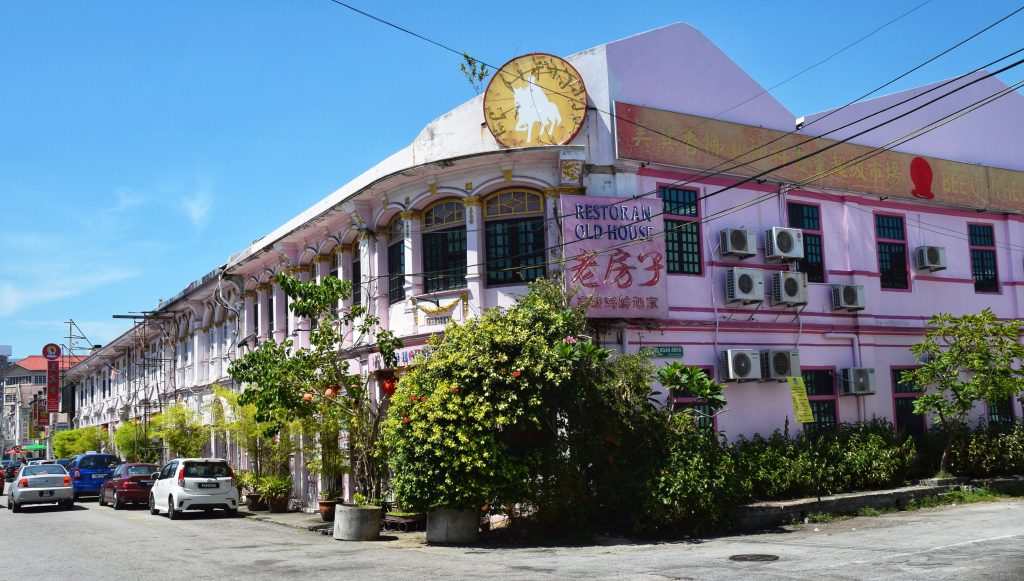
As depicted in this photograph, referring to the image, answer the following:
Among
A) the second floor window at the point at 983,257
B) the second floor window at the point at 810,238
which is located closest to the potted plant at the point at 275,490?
the second floor window at the point at 810,238

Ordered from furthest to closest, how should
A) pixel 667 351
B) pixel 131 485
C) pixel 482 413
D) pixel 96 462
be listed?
pixel 96 462 < pixel 131 485 < pixel 667 351 < pixel 482 413

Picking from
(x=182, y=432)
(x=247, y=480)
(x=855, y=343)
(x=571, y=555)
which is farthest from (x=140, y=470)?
(x=855, y=343)

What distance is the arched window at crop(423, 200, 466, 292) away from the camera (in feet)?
64.6

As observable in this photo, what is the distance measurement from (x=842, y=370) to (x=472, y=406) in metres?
10.5

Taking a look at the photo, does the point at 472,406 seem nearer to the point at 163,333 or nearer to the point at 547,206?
the point at 547,206

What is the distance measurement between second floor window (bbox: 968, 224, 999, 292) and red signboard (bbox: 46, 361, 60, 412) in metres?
56.4

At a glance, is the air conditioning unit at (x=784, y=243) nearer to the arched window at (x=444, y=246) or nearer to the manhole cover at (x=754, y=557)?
the arched window at (x=444, y=246)

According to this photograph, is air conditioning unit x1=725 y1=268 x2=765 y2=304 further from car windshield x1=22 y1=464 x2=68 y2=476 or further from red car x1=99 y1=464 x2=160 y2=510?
car windshield x1=22 y1=464 x2=68 y2=476

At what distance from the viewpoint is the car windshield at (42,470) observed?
89.4ft

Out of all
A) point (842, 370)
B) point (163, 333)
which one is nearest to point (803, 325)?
point (842, 370)

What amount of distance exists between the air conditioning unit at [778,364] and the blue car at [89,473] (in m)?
23.9

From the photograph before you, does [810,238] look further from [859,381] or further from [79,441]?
[79,441]

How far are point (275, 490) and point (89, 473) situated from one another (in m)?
12.5

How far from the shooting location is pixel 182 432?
3019 cm
